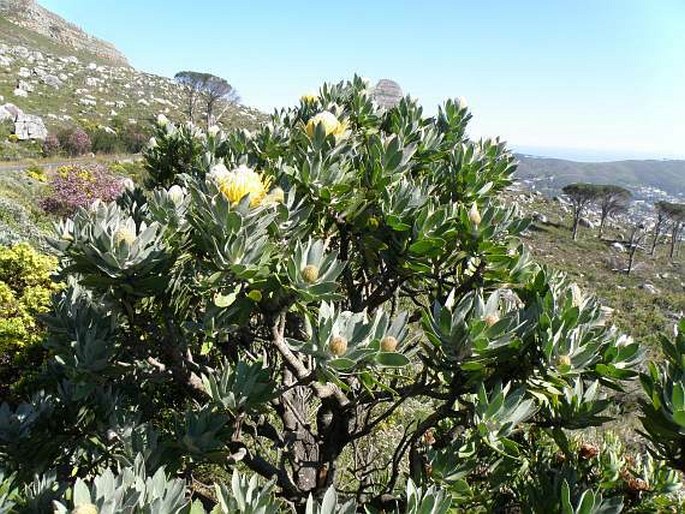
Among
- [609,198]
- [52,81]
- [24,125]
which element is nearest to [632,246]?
[609,198]

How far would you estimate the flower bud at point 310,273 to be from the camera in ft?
4.35

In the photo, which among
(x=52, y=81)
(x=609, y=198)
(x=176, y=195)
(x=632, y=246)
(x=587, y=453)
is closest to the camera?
(x=176, y=195)

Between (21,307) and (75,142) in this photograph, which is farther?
(75,142)

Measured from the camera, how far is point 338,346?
126 cm

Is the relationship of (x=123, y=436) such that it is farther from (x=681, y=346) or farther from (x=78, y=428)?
(x=681, y=346)

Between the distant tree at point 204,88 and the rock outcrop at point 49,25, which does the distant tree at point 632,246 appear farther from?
the rock outcrop at point 49,25

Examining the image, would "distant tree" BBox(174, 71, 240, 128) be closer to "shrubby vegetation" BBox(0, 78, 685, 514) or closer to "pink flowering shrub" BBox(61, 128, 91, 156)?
"pink flowering shrub" BBox(61, 128, 91, 156)

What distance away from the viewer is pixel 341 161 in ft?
5.57

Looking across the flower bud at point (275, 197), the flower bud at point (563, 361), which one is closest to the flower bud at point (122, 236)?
the flower bud at point (275, 197)

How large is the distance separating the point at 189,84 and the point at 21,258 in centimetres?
4219

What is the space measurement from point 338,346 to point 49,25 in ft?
277

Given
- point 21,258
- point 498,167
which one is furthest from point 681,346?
point 21,258

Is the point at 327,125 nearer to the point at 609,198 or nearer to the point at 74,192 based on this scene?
the point at 74,192

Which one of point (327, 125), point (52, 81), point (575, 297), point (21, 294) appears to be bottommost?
point (21, 294)
